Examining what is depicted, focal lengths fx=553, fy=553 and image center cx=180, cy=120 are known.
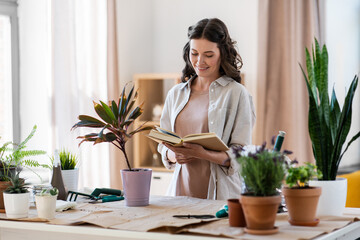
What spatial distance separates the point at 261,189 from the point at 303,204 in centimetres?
21

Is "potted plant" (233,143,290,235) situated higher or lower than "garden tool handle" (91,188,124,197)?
higher

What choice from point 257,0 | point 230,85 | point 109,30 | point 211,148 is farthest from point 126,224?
point 257,0

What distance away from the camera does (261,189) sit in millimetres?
1733

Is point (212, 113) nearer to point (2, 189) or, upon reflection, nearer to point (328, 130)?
point (328, 130)

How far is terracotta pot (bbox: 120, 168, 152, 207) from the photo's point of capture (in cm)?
237

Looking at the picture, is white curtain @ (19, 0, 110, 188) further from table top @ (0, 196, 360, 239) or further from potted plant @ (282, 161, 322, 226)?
potted plant @ (282, 161, 322, 226)

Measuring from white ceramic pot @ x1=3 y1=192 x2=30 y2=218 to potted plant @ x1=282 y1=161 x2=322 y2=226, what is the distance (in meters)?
1.01

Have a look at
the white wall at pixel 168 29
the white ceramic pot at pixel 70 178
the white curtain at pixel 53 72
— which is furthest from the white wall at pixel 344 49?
the white ceramic pot at pixel 70 178

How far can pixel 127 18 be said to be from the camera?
5.14 metres

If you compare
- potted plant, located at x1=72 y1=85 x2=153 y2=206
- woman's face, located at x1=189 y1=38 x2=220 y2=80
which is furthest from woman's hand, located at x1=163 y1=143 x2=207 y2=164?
woman's face, located at x1=189 y1=38 x2=220 y2=80

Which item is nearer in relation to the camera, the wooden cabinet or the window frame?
the window frame

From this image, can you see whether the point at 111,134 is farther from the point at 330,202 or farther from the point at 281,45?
the point at 281,45

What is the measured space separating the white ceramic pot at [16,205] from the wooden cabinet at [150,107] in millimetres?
2810

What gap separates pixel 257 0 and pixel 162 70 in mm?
1167
